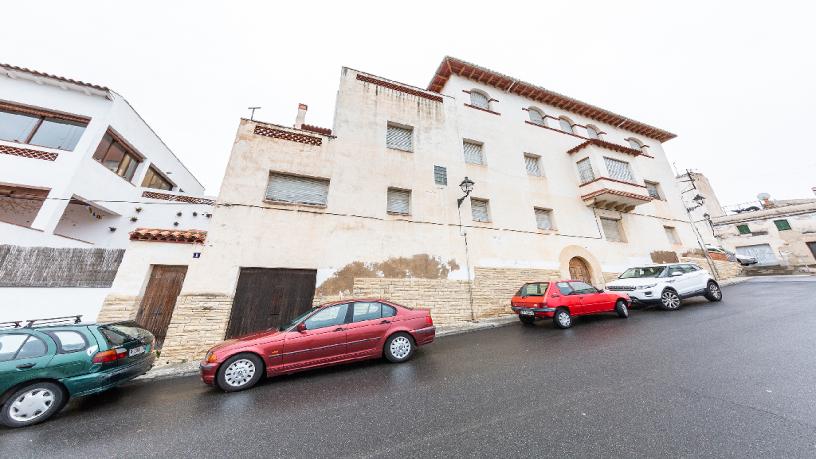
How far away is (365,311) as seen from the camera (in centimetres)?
555

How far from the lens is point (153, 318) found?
705cm

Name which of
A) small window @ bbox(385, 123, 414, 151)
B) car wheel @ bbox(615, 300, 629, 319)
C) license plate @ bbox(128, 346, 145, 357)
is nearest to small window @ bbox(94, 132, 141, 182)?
license plate @ bbox(128, 346, 145, 357)

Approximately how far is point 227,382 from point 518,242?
1041 centimetres

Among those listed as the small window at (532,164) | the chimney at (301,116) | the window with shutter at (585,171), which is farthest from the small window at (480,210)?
the chimney at (301,116)

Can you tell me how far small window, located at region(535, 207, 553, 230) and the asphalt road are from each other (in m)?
7.00

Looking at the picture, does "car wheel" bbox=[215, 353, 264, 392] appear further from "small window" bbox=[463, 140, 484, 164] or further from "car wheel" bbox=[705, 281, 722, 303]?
"car wheel" bbox=[705, 281, 722, 303]

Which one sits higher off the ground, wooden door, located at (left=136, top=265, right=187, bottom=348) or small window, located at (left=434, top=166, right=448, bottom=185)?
small window, located at (left=434, top=166, right=448, bottom=185)

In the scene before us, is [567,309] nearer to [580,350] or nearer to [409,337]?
[580,350]

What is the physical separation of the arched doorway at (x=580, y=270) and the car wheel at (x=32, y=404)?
14.9 metres

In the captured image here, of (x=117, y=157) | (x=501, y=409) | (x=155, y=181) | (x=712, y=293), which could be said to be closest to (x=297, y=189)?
(x=501, y=409)

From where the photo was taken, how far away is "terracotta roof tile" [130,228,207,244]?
7293mm

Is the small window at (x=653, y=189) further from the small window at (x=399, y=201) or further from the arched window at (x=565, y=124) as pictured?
the small window at (x=399, y=201)

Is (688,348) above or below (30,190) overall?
Result: below

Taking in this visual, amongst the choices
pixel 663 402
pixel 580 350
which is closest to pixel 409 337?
pixel 580 350
